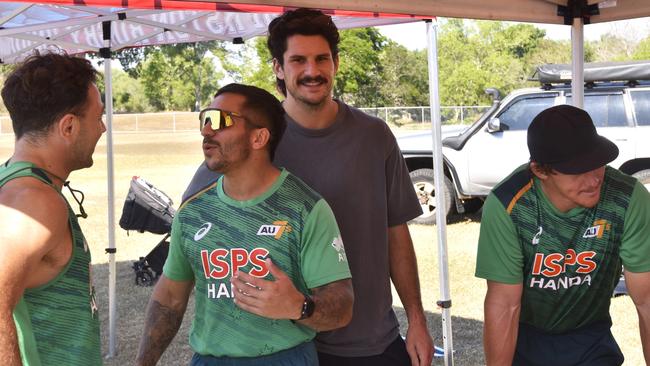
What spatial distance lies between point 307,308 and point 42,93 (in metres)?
0.90

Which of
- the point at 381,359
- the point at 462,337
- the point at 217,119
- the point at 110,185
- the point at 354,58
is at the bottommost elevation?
the point at 462,337

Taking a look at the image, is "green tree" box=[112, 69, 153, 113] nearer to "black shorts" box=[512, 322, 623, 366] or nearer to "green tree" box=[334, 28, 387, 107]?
"green tree" box=[334, 28, 387, 107]

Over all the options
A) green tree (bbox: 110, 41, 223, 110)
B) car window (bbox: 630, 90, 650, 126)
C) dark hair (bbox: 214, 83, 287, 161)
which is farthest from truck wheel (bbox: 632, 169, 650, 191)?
green tree (bbox: 110, 41, 223, 110)

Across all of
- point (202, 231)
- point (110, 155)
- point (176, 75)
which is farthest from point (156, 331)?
point (176, 75)

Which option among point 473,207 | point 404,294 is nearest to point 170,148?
point 473,207

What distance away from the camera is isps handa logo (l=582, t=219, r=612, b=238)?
8.73ft

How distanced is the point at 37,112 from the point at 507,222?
1552 mm

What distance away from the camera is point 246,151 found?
7.79 ft

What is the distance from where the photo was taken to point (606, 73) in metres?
10.5

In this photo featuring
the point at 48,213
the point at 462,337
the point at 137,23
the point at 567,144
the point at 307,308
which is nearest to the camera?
the point at 48,213

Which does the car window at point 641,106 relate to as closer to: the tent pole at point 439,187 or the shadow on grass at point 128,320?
the shadow on grass at point 128,320

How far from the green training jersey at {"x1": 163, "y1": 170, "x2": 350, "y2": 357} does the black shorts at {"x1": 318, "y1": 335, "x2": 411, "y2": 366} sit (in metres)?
0.35

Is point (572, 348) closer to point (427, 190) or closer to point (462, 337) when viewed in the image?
point (462, 337)

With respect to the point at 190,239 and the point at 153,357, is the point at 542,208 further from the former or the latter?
the point at 153,357
